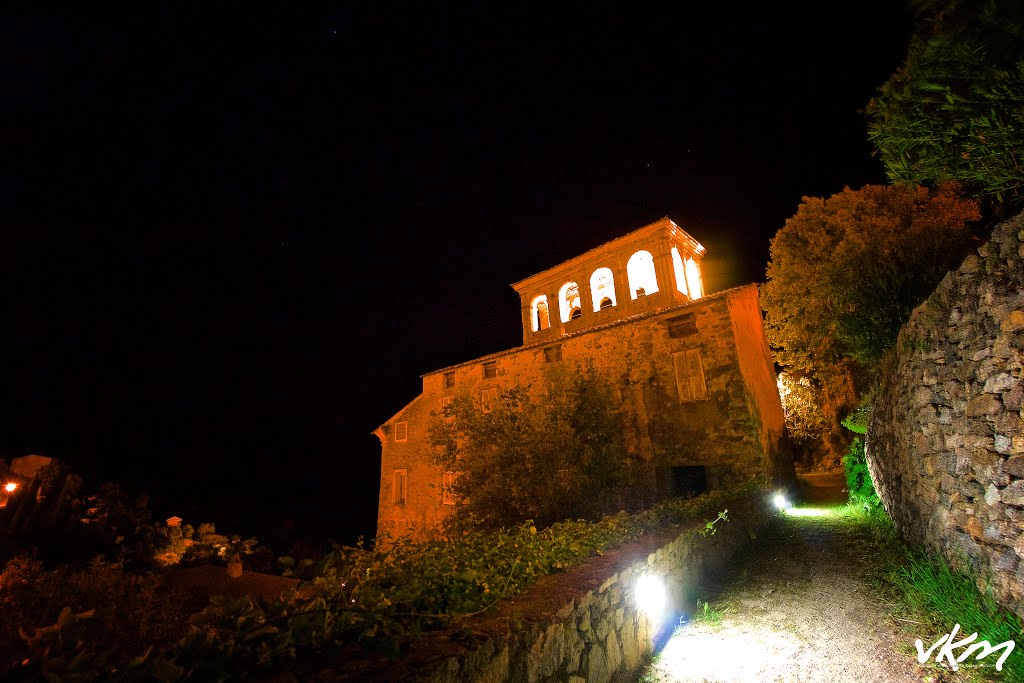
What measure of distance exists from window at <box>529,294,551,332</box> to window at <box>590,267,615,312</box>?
108 inches

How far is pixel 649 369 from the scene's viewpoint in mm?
14852

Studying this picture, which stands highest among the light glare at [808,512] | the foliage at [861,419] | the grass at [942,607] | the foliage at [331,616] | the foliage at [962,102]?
the foliage at [962,102]

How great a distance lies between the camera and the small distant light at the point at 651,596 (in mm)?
4684

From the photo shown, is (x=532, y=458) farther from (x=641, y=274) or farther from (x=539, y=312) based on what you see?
(x=539, y=312)

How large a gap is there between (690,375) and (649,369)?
1.33 m

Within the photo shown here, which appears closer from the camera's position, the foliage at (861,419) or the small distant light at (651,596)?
the small distant light at (651,596)

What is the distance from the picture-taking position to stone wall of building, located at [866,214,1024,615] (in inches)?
156

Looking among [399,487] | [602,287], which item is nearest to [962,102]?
[602,287]

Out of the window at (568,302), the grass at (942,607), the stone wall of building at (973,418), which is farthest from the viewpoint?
the window at (568,302)

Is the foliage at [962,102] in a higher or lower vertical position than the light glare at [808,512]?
higher

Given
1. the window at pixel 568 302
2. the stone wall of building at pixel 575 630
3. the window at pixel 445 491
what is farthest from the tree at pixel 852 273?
the window at pixel 445 491

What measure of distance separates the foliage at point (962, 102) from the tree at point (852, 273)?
1542 mm

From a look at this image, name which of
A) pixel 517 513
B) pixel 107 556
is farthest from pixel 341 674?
pixel 107 556

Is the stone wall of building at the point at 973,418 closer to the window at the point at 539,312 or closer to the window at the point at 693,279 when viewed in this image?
the window at the point at 693,279
